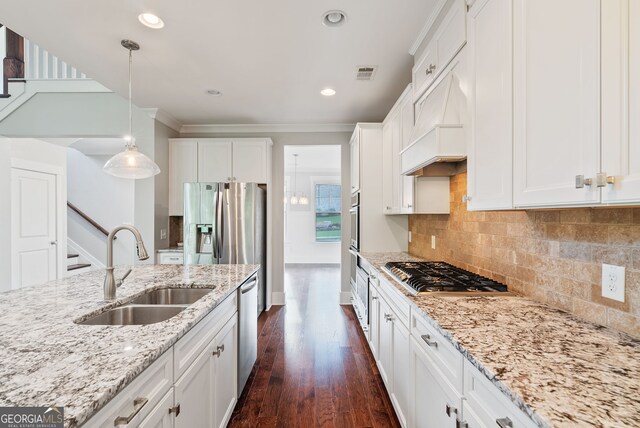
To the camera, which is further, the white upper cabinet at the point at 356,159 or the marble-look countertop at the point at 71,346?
the white upper cabinet at the point at 356,159

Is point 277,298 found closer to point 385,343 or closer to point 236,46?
point 385,343

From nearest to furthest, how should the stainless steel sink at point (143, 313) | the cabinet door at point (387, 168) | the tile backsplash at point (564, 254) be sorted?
the tile backsplash at point (564, 254) → the stainless steel sink at point (143, 313) → the cabinet door at point (387, 168)

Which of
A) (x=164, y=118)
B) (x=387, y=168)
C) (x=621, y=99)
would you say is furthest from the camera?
(x=164, y=118)

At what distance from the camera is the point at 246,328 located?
7.17 feet

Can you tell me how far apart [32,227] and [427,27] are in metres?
4.84

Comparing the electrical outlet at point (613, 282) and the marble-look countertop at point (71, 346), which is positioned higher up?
the electrical outlet at point (613, 282)

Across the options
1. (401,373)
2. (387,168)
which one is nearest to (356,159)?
(387,168)

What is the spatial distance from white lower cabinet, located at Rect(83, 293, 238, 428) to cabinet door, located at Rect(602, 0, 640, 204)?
1.38 metres

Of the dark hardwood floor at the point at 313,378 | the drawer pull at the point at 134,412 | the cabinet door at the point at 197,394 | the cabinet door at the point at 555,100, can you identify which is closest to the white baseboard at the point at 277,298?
the dark hardwood floor at the point at 313,378

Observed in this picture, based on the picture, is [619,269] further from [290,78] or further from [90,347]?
[290,78]

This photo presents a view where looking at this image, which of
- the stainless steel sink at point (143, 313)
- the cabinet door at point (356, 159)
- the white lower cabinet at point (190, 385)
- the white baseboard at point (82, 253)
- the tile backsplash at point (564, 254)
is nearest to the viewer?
the white lower cabinet at point (190, 385)

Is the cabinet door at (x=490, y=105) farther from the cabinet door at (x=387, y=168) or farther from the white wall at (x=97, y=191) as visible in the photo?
the white wall at (x=97, y=191)

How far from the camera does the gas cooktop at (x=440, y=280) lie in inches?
61.4

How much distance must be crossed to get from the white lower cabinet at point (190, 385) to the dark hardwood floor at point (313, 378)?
0.30 metres
